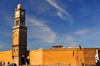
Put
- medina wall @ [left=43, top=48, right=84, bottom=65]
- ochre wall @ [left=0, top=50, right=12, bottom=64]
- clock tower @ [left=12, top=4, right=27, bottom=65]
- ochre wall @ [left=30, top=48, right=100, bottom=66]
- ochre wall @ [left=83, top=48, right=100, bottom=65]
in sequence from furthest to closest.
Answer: ochre wall @ [left=0, top=50, right=12, bottom=64] → clock tower @ [left=12, top=4, right=27, bottom=65] → medina wall @ [left=43, top=48, right=84, bottom=65] → ochre wall @ [left=30, top=48, right=100, bottom=66] → ochre wall @ [left=83, top=48, right=100, bottom=65]

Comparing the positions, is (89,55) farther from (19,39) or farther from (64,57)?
(19,39)

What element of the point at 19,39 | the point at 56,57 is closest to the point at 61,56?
the point at 56,57

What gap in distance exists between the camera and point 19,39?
4991 centimetres

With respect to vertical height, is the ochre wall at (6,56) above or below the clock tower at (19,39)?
below

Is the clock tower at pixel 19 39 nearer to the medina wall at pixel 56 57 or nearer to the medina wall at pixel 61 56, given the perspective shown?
the medina wall at pixel 56 57

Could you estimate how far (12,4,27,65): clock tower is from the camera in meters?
49.5

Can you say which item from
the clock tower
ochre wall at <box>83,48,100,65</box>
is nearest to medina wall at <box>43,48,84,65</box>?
ochre wall at <box>83,48,100,65</box>

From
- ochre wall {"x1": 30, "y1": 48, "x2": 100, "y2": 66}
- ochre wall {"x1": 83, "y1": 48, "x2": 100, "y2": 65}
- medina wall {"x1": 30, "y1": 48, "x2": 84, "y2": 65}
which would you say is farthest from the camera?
medina wall {"x1": 30, "y1": 48, "x2": 84, "y2": 65}

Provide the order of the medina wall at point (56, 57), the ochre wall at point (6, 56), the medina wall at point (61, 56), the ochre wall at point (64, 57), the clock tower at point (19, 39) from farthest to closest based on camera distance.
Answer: the ochre wall at point (6, 56), the clock tower at point (19, 39), the medina wall at point (56, 57), the medina wall at point (61, 56), the ochre wall at point (64, 57)

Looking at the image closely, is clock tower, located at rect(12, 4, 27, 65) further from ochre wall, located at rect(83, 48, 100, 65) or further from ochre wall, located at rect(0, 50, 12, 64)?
ochre wall, located at rect(83, 48, 100, 65)

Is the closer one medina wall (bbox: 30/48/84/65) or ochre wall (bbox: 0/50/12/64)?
medina wall (bbox: 30/48/84/65)

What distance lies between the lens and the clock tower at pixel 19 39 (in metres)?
49.5

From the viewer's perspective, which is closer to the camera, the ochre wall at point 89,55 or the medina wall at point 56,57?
the ochre wall at point 89,55

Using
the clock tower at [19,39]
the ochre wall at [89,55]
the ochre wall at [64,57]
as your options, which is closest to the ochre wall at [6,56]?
the clock tower at [19,39]
